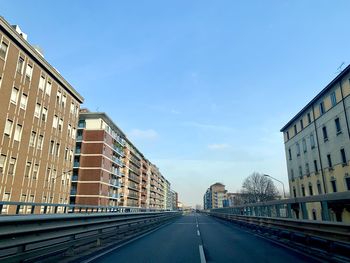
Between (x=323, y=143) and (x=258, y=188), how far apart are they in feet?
191

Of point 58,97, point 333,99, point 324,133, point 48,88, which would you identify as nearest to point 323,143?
point 324,133

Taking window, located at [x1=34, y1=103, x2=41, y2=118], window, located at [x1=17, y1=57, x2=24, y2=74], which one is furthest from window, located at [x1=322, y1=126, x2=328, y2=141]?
window, located at [x1=17, y1=57, x2=24, y2=74]

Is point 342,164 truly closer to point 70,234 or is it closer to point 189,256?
point 189,256

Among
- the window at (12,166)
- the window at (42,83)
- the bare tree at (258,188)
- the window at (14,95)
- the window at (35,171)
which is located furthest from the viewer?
the bare tree at (258,188)

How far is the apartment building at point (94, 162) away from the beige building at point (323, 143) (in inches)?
1437

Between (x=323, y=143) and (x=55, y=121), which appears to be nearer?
(x=323, y=143)

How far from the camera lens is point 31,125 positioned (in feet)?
108

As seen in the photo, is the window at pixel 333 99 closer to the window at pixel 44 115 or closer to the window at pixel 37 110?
the window at pixel 44 115

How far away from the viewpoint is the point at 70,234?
23.2ft

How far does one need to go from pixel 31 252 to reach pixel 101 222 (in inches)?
164

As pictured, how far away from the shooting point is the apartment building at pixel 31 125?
28.8 metres

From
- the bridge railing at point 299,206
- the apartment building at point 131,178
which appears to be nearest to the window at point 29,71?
the bridge railing at point 299,206

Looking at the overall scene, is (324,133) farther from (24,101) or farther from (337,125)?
(24,101)

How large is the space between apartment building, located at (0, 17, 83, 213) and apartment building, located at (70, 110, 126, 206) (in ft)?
41.8
